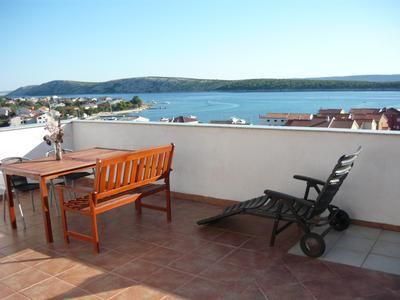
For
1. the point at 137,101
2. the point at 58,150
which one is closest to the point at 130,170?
the point at 58,150

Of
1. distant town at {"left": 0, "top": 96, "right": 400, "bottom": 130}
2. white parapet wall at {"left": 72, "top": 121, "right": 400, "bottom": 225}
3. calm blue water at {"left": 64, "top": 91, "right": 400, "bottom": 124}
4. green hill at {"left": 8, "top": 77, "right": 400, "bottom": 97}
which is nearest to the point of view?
white parapet wall at {"left": 72, "top": 121, "right": 400, "bottom": 225}

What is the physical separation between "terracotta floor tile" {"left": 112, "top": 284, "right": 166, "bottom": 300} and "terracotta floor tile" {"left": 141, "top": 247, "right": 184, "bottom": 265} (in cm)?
42

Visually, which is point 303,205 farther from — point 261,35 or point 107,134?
point 261,35

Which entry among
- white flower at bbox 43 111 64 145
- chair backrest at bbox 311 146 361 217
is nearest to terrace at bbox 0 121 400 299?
chair backrest at bbox 311 146 361 217

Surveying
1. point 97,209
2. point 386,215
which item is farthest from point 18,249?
point 386,215

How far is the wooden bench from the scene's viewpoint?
3.22m

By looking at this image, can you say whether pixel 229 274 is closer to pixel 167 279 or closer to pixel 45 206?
pixel 167 279

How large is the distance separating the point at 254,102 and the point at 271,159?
3168mm

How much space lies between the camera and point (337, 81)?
7.07 m

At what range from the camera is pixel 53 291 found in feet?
8.58

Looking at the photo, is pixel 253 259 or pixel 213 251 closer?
pixel 253 259

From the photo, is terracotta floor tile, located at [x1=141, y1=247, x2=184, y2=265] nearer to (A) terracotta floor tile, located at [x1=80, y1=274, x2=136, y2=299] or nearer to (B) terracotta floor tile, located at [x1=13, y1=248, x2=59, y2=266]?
(A) terracotta floor tile, located at [x1=80, y1=274, x2=136, y2=299]

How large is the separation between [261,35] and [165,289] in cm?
1123

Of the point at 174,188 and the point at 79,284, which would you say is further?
the point at 174,188
